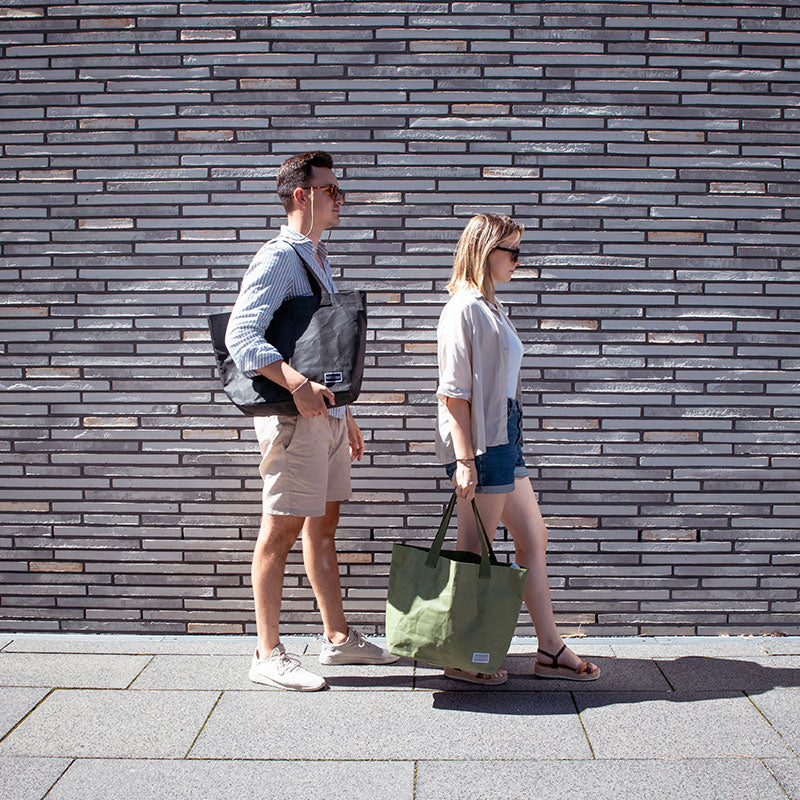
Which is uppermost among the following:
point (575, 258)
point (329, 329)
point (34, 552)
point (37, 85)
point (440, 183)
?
point (37, 85)

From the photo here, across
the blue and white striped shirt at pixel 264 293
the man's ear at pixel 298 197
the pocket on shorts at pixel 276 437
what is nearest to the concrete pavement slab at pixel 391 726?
the pocket on shorts at pixel 276 437

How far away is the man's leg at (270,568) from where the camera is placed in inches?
138

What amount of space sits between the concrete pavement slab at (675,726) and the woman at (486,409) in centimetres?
27

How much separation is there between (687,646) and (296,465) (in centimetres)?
207

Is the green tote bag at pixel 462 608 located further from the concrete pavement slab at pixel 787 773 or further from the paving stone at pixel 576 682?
the concrete pavement slab at pixel 787 773

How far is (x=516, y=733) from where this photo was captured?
10.2 feet

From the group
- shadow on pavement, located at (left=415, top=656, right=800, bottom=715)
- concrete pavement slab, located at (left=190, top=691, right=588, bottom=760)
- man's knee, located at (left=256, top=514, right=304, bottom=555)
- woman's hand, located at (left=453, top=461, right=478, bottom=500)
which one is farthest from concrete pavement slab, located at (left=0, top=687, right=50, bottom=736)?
woman's hand, located at (left=453, top=461, right=478, bottom=500)

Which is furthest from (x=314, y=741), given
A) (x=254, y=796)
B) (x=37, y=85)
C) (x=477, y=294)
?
(x=37, y=85)

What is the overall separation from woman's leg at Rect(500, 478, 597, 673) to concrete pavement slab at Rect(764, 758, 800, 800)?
850 mm

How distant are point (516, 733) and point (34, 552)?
255 cm

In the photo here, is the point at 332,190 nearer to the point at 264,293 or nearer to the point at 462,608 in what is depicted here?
the point at 264,293

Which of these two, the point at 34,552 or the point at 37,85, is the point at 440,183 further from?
the point at 34,552

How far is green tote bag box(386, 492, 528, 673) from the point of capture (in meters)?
3.26

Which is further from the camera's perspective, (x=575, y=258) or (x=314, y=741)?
(x=575, y=258)
